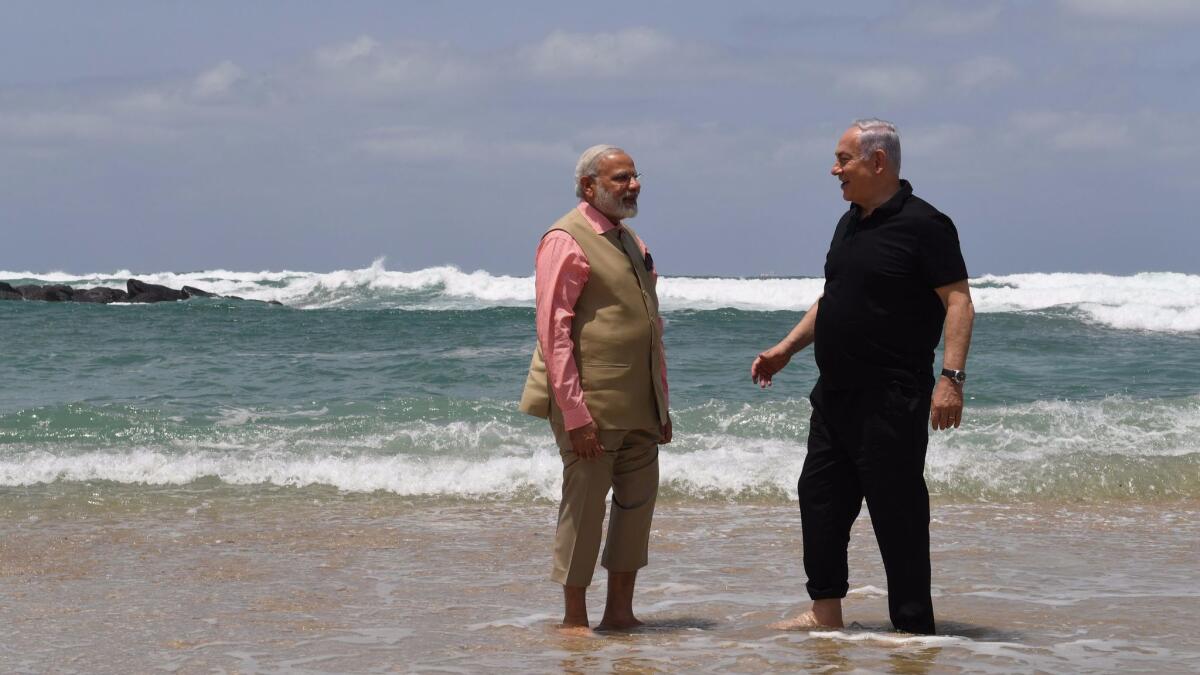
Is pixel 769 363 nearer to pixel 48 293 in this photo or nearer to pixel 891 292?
pixel 891 292

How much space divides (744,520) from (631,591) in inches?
109

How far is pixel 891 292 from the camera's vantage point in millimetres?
4020

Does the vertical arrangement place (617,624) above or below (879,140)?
below

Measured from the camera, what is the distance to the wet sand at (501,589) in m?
4.13

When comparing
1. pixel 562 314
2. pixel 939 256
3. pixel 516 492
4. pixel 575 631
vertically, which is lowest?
pixel 516 492

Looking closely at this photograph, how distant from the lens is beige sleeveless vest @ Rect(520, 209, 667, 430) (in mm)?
4211

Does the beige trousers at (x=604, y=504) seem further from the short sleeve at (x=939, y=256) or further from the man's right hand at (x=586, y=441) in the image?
the short sleeve at (x=939, y=256)

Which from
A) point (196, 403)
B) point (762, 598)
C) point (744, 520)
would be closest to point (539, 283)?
point (762, 598)

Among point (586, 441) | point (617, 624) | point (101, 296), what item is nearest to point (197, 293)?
point (101, 296)

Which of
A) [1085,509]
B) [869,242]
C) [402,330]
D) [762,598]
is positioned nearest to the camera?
[869,242]

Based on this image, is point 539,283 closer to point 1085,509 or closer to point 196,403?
point 1085,509

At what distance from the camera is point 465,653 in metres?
4.21

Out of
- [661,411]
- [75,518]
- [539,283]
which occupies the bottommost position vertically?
[75,518]

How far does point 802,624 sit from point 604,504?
780 millimetres
